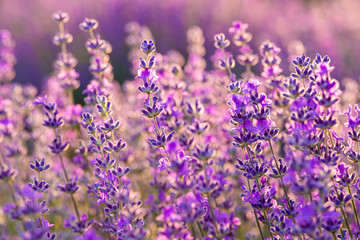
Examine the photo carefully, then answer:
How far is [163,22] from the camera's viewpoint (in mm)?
10289

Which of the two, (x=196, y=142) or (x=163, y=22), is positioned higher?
(x=163, y=22)

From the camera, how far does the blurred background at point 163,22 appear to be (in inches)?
313

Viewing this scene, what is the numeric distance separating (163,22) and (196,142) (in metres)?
7.52

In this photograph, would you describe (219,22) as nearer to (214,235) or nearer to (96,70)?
(96,70)

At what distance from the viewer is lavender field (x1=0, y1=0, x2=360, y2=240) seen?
1949 mm

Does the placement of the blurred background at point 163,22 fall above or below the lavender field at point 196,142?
above

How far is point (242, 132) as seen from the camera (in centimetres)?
227

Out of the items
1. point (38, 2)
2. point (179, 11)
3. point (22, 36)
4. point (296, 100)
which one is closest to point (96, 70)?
point (296, 100)

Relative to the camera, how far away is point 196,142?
10.3 ft

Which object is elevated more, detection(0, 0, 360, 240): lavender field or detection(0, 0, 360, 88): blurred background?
detection(0, 0, 360, 88): blurred background

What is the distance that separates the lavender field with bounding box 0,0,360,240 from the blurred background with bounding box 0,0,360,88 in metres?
0.08

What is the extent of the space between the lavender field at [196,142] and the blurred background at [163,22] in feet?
0.27

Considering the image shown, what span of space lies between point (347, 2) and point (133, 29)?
230 inches

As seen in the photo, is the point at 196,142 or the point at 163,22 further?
the point at 163,22
